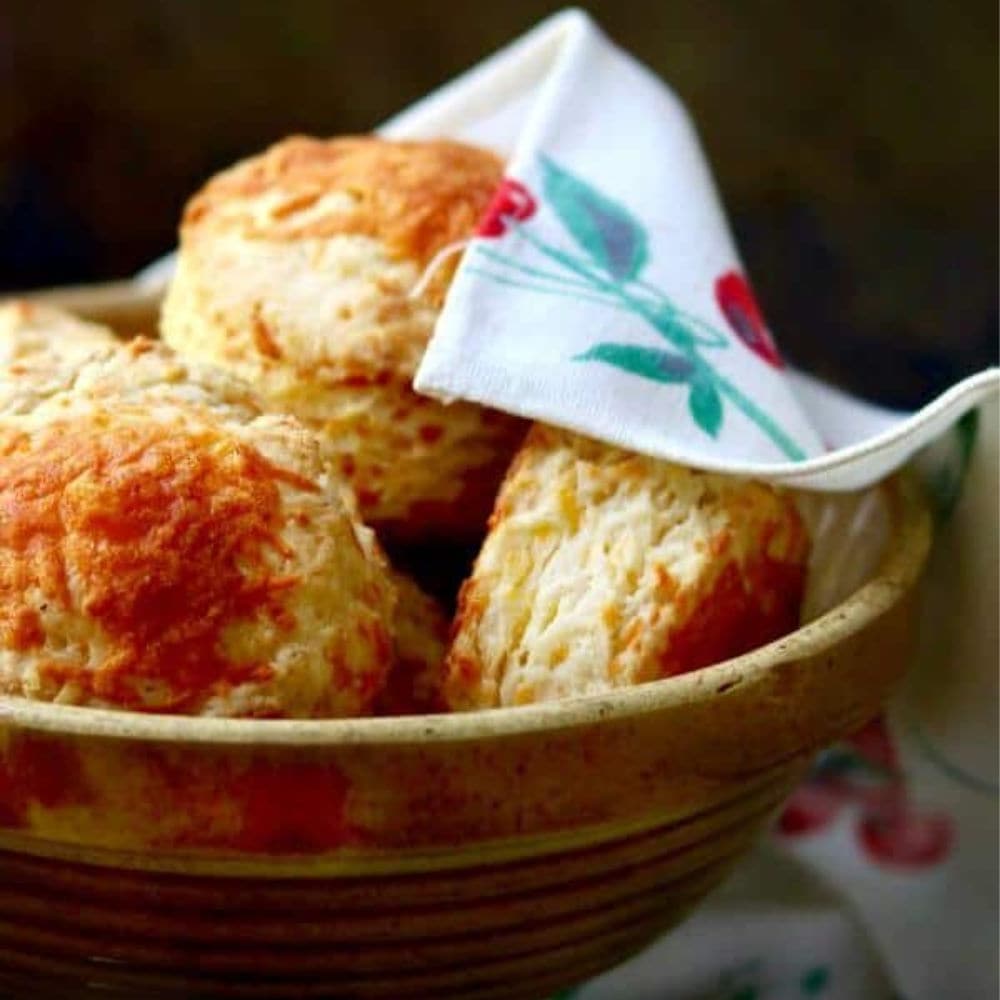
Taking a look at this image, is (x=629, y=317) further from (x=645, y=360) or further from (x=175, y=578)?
(x=175, y=578)

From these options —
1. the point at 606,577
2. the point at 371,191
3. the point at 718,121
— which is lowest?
the point at 718,121

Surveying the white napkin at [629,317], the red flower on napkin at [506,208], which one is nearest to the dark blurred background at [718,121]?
the white napkin at [629,317]

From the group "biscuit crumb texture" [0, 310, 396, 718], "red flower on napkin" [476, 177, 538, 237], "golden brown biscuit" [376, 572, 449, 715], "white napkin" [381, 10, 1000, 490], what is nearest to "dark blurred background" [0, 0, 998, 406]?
"white napkin" [381, 10, 1000, 490]

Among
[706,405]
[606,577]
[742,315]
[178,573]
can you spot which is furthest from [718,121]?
[178,573]

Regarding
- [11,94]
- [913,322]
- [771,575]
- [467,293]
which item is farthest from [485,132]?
[11,94]

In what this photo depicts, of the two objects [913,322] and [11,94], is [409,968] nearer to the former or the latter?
[913,322]
